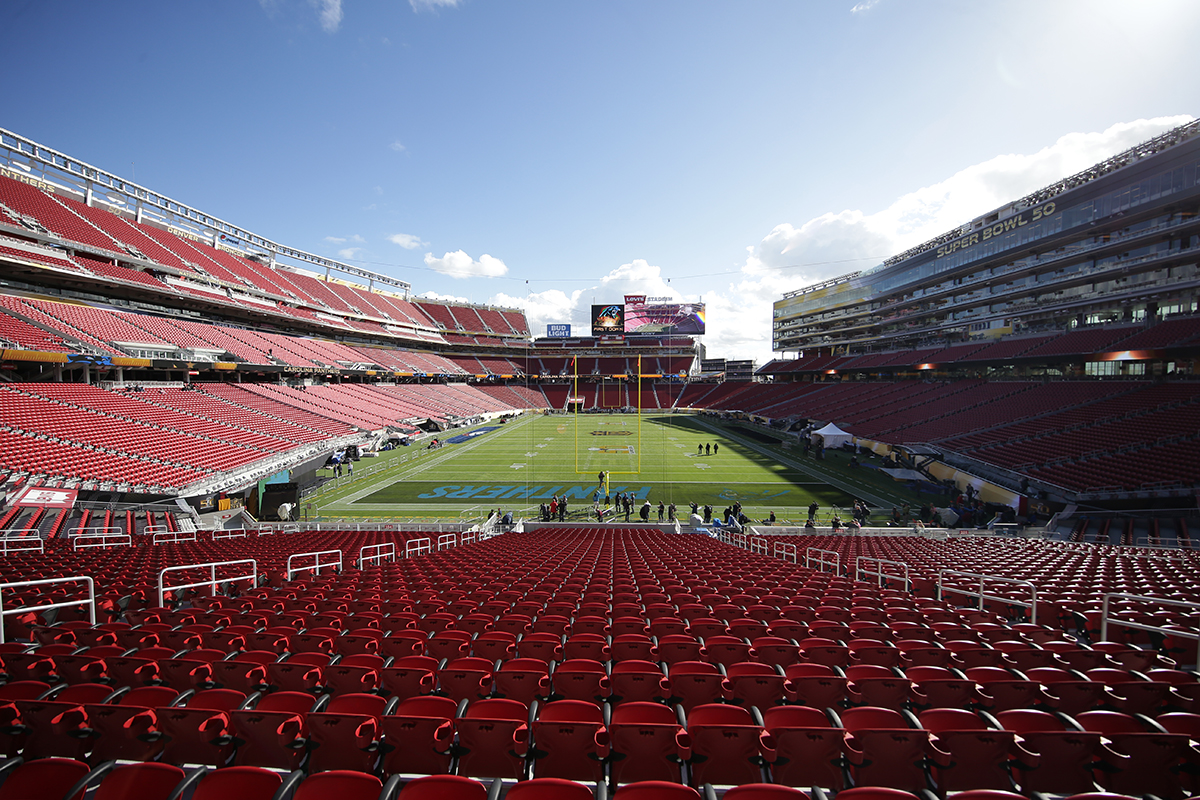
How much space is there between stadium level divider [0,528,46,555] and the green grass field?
26.6ft

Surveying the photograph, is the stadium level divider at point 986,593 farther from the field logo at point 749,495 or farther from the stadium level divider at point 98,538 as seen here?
the stadium level divider at point 98,538

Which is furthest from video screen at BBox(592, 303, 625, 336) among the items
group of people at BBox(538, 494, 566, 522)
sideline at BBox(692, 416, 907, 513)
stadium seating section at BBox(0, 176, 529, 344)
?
group of people at BBox(538, 494, 566, 522)

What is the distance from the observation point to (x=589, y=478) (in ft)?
93.1

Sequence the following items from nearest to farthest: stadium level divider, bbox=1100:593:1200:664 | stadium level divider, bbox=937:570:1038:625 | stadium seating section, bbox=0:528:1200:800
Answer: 1. stadium seating section, bbox=0:528:1200:800
2. stadium level divider, bbox=1100:593:1200:664
3. stadium level divider, bbox=937:570:1038:625

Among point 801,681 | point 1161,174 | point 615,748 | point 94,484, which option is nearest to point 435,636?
point 615,748

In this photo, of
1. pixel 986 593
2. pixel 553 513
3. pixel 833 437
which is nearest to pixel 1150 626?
pixel 986 593

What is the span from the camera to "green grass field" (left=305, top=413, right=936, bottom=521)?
2214 centimetres

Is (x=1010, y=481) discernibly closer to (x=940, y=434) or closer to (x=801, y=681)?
(x=940, y=434)

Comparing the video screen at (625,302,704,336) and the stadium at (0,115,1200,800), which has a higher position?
the video screen at (625,302,704,336)

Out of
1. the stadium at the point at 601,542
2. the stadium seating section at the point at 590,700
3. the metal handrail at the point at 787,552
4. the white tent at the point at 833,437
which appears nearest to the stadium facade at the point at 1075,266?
the stadium at the point at 601,542

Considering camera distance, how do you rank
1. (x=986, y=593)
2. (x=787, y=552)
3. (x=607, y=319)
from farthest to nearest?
1. (x=607, y=319)
2. (x=787, y=552)
3. (x=986, y=593)

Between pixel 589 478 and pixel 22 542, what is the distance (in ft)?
71.2

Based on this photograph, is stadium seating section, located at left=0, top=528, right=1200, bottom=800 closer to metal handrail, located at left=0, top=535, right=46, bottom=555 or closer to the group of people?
metal handrail, located at left=0, top=535, right=46, bottom=555

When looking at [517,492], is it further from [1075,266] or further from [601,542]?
[1075,266]
